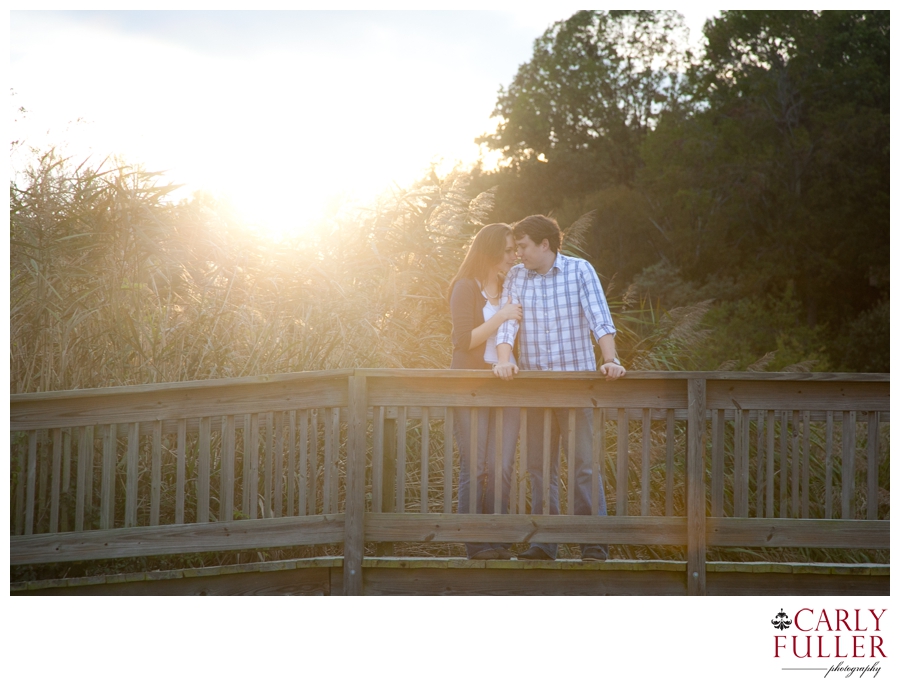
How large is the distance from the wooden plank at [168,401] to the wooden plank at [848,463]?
7.93 feet

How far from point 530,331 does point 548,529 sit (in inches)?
38.0

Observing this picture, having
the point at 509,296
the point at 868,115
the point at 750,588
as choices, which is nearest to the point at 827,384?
the point at 750,588

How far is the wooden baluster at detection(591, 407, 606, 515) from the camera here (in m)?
4.20

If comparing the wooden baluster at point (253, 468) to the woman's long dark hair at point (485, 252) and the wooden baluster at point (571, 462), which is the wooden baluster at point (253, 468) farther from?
the wooden baluster at point (571, 462)

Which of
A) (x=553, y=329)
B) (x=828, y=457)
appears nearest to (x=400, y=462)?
(x=553, y=329)

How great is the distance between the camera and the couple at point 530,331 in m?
4.29

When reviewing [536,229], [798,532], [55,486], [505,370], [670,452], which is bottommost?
[798,532]

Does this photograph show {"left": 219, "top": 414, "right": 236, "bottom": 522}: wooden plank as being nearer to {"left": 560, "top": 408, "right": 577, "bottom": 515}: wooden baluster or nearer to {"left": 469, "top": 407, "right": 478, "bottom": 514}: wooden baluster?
{"left": 469, "top": 407, "right": 478, "bottom": 514}: wooden baluster

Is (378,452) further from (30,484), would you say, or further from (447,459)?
(30,484)

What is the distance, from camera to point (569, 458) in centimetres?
422

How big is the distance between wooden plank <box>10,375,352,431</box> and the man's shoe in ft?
4.57

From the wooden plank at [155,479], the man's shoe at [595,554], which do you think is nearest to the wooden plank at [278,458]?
the wooden plank at [155,479]

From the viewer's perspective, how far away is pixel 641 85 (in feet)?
91.7

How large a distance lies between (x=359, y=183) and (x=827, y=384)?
4624mm
